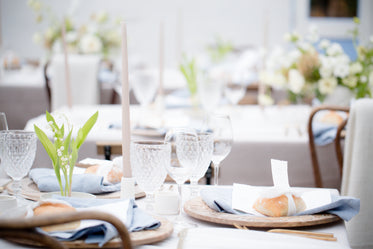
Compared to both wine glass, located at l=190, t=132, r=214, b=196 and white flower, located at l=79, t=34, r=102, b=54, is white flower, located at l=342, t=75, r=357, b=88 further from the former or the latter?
white flower, located at l=79, t=34, r=102, b=54

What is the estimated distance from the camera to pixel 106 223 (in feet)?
2.57

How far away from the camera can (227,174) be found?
198 cm

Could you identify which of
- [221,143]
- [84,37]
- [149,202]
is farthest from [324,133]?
[84,37]

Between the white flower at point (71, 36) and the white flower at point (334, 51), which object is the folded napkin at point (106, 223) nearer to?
the white flower at point (334, 51)

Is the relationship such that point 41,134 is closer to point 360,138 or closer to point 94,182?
point 94,182

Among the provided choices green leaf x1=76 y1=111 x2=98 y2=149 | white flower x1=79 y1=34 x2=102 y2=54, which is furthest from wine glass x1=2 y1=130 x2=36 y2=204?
white flower x1=79 y1=34 x2=102 y2=54

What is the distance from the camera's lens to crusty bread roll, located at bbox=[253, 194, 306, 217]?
0.98m

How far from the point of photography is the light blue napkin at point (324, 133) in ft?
6.25

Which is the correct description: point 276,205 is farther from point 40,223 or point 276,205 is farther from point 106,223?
point 40,223

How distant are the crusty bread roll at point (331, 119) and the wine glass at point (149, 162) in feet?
4.08

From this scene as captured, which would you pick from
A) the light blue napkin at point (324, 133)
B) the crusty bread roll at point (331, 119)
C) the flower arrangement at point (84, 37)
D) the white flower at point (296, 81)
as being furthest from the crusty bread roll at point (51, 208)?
the flower arrangement at point (84, 37)

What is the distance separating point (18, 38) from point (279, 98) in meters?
4.96

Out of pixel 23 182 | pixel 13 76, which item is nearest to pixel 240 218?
pixel 23 182

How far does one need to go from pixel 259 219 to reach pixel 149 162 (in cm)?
24
